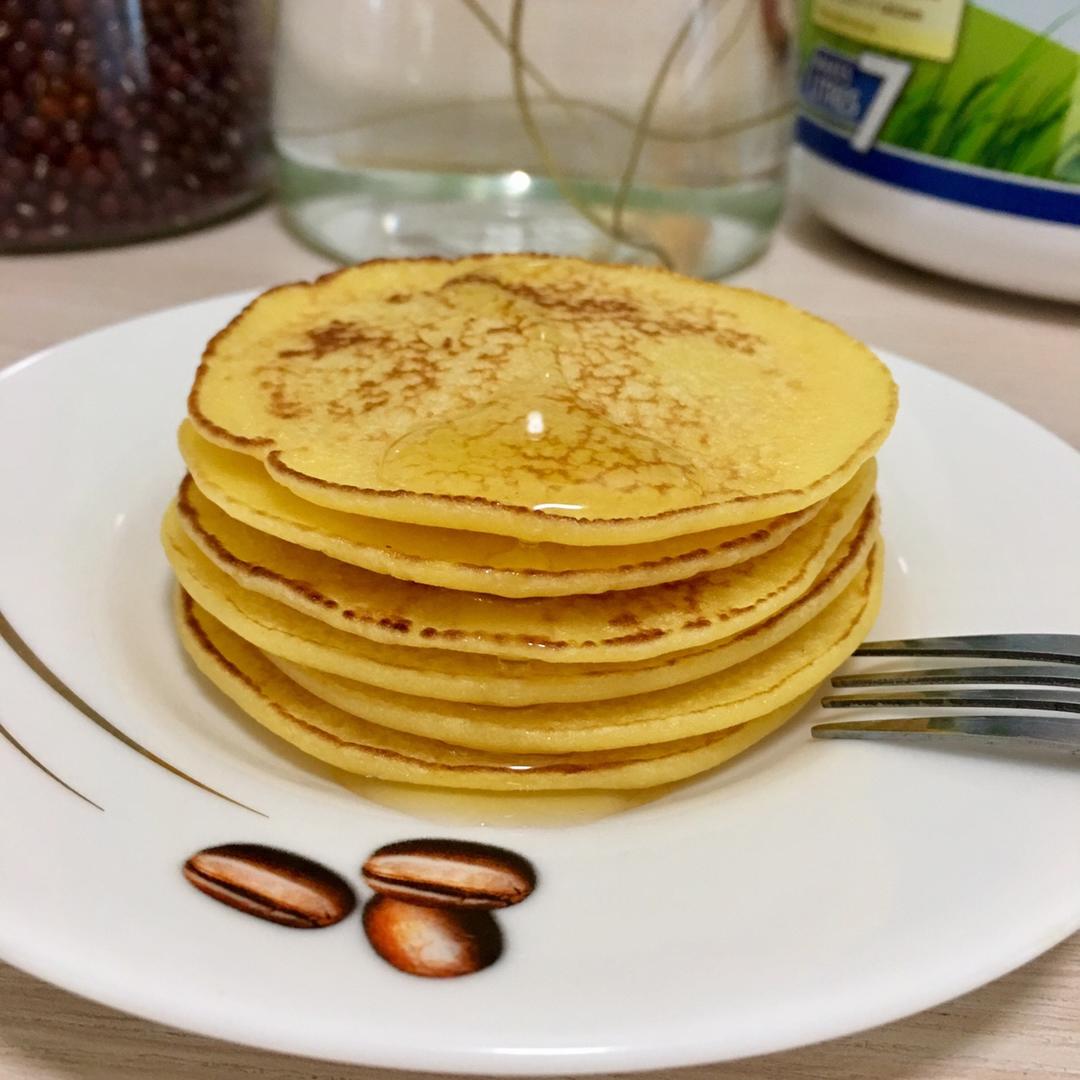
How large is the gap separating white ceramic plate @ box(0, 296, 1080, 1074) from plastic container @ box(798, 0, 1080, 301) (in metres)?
0.74

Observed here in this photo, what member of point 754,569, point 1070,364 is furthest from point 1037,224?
point 754,569

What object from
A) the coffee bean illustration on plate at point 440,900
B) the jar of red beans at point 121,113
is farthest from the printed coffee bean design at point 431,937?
the jar of red beans at point 121,113

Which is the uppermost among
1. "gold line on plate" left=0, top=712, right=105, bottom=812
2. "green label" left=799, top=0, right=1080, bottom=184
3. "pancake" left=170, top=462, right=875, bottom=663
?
"green label" left=799, top=0, right=1080, bottom=184

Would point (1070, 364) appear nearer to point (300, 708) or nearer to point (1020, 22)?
point (1020, 22)

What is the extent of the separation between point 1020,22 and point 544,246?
711mm

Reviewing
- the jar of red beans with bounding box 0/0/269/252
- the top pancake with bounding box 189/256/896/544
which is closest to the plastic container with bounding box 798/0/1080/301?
the top pancake with bounding box 189/256/896/544

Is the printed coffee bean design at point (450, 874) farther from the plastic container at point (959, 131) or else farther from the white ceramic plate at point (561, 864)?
the plastic container at point (959, 131)

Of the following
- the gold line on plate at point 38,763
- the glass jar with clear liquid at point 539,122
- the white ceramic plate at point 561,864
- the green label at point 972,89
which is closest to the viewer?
the white ceramic plate at point 561,864

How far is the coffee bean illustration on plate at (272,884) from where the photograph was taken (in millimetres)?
567

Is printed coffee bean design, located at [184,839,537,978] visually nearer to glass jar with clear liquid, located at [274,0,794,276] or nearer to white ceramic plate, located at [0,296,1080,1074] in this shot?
white ceramic plate, located at [0,296,1080,1074]

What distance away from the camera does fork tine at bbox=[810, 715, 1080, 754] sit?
673 mm

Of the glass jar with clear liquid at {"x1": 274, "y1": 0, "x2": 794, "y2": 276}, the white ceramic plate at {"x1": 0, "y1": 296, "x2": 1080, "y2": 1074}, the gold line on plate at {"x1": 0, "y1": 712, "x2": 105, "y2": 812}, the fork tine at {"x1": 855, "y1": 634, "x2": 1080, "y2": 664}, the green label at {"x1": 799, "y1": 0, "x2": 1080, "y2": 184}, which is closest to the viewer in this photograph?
the white ceramic plate at {"x1": 0, "y1": 296, "x2": 1080, "y2": 1074}

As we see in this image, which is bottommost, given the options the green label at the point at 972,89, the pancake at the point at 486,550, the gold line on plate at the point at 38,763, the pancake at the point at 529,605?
the gold line on plate at the point at 38,763

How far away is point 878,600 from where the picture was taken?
35.0 inches
